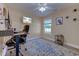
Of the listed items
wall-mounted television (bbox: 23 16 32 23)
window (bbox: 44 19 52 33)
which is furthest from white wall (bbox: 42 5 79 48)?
wall-mounted television (bbox: 23 16 32 23)

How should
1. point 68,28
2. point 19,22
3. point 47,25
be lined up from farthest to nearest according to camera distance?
point 68,28 → point 47,25 → point 19,22

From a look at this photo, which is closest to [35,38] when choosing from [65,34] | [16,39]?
[16,39]

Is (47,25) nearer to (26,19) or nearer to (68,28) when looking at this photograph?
(26,19)

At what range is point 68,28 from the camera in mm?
2996

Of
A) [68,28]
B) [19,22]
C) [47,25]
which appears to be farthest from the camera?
[68,28]

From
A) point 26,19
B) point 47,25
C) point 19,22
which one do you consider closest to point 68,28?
point 47,25

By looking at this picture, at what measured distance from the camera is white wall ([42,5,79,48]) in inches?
99.0

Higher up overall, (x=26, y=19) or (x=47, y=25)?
(x=26, y=19)

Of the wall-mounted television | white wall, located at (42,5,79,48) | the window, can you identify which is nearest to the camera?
the wall-mounted television

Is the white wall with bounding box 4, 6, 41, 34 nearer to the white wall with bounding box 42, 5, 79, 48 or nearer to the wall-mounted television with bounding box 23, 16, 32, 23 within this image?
the wall-mounted television with bounding box 23, 16, 32, 23

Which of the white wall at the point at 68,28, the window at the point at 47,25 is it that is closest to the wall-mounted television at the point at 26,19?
the window at the point at 47,25

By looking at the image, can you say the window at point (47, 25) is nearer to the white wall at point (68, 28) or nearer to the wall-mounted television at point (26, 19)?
the white wall at point (68, 28)

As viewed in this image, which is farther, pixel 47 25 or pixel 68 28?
pixel 68 28

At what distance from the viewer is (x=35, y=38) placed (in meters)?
2.32
